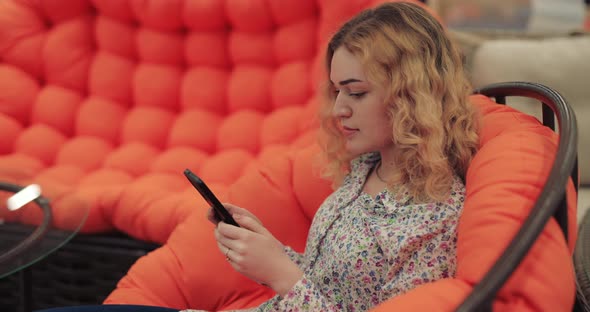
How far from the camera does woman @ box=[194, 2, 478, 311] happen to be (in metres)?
0.79

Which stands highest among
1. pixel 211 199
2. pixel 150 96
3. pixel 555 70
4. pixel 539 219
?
pixel 150 96

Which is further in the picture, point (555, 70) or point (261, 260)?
point (555, 70)

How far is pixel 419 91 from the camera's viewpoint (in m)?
0.84

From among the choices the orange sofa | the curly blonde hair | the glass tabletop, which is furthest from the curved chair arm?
the glass tabletop

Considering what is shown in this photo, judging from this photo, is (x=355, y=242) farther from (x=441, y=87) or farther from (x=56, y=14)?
(x=56, y=14)

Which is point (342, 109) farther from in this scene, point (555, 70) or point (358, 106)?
point (555, 70)

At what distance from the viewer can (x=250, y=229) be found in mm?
877

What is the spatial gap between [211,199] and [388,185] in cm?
30

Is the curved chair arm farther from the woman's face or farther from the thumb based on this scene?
the thumb

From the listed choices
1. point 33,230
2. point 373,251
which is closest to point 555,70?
point 373,251

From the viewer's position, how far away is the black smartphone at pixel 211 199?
74 centimetres

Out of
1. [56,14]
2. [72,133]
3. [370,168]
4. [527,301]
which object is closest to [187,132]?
[72,133]

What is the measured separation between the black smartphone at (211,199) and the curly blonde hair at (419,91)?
27 centimetres

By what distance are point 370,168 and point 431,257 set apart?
0.84 ft
